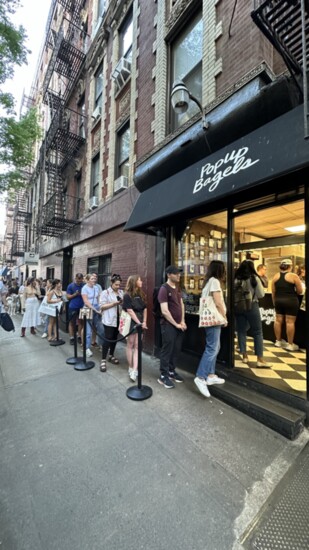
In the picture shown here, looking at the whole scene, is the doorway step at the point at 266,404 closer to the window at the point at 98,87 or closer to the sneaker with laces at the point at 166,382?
the sneaker with laces at the point at 166,382

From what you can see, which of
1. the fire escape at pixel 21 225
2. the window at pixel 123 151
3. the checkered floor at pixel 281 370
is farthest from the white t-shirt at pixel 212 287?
the fire escape at pixel 21 225

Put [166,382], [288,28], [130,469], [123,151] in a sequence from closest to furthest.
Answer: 1. [130,469]
2. [288,28]
3. [166,382]
4. [123,151]

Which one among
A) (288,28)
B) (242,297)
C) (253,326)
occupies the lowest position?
(253,326)

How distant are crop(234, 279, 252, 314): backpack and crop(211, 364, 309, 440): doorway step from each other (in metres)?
1.20

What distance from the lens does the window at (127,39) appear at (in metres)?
7.89

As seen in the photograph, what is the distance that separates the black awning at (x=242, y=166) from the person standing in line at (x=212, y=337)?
1133 millimetres

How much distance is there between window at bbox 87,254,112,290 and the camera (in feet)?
27.6

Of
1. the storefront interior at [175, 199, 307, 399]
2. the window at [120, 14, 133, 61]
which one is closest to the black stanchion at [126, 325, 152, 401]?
the storefront interior at [175, 199, 307, 399]

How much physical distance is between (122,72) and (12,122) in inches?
264

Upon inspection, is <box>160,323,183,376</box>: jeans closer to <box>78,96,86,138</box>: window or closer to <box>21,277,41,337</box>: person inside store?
<box>21,277,41,337</box>: person inside store

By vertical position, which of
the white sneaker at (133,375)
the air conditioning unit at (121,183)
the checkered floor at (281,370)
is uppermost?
the air conditioning unit at (121,183)

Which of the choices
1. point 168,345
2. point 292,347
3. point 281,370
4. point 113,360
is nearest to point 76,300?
point 113,360

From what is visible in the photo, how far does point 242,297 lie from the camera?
4.57 meters

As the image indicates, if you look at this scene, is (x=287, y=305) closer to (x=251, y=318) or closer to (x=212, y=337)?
(x=251, y=318)
